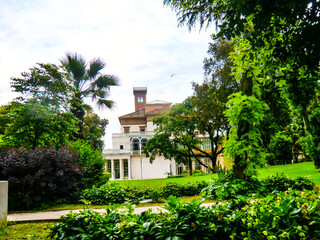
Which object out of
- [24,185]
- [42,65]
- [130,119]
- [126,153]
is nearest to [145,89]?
[130,119]

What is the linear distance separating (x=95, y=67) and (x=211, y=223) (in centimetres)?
1376

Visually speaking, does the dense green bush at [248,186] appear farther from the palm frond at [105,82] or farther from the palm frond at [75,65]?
the palm frond at [75,65]

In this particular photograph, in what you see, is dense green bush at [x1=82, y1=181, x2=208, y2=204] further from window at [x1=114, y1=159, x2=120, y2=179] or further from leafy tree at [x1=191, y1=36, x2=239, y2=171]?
window at [x1=114, y1=159, x2=120, y2=179]

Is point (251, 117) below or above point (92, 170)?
above

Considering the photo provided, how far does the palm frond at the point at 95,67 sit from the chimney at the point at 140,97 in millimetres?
36127

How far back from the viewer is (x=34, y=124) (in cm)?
906

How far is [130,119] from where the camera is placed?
44.8 m

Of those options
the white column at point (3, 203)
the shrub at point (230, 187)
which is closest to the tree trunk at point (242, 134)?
the shrub at point (230, 187)

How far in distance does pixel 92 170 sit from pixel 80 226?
7746 mm

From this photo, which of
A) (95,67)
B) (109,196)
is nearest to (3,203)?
(109,196)

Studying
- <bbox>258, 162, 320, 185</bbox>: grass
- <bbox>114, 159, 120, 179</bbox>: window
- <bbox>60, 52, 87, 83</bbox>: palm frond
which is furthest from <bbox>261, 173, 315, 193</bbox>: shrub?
<bbox>114, 159, 120, 179</bbox>: window

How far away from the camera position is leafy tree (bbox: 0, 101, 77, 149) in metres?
8.77

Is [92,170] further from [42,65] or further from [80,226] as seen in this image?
[80,226]

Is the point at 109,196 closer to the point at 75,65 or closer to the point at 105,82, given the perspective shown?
the point at 105,82
